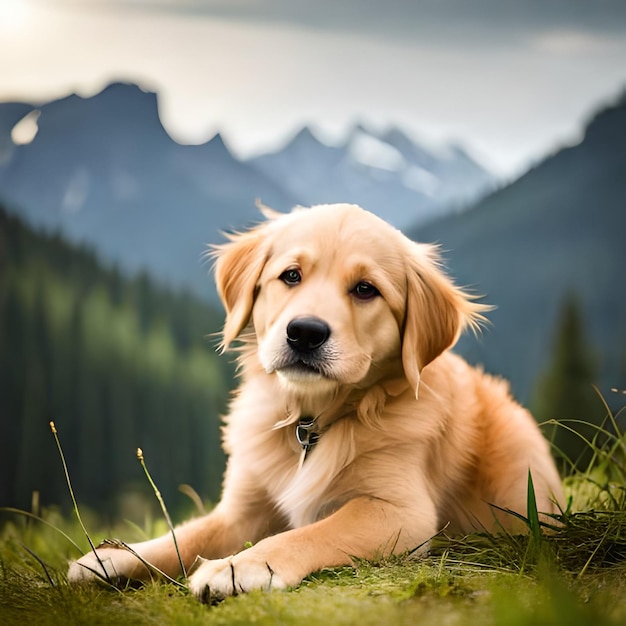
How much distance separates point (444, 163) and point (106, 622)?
54.7 feet

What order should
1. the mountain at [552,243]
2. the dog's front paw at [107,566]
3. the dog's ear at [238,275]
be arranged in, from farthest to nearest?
the mountain at [552,243]
the dog's ear at [238,275]
the dog's front paw at [107,566]

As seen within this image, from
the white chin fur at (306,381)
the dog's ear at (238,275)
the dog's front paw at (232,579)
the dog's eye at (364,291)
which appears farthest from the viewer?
the dog's ear at (238,275)

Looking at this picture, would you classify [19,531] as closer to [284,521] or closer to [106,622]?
[284,521]

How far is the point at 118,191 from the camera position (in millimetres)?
22234

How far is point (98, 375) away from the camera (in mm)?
20453

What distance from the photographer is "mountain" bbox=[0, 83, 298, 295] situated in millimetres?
20641

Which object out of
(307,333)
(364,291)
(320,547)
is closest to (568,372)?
(364,291)

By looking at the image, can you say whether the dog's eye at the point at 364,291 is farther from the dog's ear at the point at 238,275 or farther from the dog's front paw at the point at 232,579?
the dog's front paw at the point at 232,579

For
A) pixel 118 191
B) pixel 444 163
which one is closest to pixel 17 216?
pixel 118 191

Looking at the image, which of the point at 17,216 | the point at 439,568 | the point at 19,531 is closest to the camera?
the point at 439,568

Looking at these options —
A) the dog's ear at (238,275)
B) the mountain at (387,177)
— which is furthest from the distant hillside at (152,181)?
the dog's ear at (238,275)

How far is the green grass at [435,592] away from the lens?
1.77m

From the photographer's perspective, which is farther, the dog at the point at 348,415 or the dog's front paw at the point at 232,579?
the dog at the point at 348,415

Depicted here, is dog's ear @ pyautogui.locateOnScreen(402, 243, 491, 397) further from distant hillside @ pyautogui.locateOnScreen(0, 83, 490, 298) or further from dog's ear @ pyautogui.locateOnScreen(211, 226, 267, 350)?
distant hillside @ pyautogui.locateOnScreen(0, 83, 490, 298)
